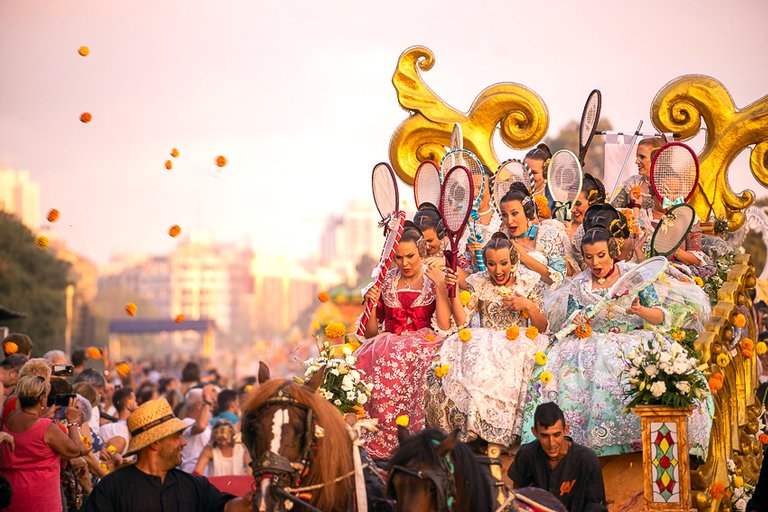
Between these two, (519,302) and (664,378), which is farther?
(519,302)

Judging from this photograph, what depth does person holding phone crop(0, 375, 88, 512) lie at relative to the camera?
985 cm

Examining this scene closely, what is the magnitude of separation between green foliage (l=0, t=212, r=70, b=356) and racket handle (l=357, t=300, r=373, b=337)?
2575 centimetres

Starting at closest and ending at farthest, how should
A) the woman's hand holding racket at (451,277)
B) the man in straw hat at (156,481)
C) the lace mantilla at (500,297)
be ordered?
the man in straw hat at (156,481)
the woman's hand holding racket at (451,277)
the lace mantilla at (500,297)

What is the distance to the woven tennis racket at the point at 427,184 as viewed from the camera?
12812mm

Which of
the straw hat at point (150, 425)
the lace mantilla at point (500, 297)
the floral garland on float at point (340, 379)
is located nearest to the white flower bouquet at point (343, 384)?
the floral garland on float at point (340, 379)

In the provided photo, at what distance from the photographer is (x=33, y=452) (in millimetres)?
9914

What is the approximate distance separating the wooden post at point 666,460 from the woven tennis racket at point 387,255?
2.57 m

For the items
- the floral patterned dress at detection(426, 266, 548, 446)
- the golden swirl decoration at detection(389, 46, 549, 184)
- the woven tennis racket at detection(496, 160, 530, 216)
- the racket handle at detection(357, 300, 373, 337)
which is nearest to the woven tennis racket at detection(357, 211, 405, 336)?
the racket handle at detection(357, 300, 373, 337)

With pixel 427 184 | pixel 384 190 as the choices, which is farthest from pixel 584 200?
pixel 384 190

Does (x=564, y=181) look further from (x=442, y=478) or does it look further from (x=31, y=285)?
(x=31, y=285)

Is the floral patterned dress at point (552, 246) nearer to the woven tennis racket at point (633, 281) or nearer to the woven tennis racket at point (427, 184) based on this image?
the woven tennis racket at point (427, 184)

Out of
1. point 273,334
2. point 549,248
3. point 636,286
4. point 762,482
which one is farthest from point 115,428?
point 273,334

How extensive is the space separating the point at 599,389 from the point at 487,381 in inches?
35.3

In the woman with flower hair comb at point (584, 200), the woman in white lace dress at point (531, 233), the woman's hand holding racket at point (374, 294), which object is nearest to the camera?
the woman's hand holding racket at point (374, 294)
